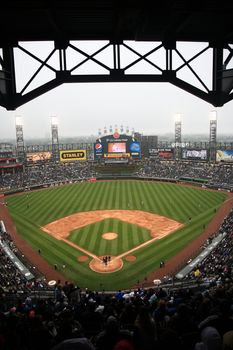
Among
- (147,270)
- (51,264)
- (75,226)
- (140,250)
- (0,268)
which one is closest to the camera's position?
(0,268)

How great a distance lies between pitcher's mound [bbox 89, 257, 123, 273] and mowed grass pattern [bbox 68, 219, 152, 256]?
1.21m

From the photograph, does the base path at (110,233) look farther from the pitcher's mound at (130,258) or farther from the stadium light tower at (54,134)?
the stadium light tower at (54,134)

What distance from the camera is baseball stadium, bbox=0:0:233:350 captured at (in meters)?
4.07

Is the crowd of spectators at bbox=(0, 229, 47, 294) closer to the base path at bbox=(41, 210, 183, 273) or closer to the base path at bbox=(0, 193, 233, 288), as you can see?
the base path at bbox=(0, 193, 233, 288)

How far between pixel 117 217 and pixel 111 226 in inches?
151

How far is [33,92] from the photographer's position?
235 inches

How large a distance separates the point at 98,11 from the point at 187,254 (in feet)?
76.6

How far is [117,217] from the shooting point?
35.8 meters

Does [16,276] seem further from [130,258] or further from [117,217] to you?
[117,217]

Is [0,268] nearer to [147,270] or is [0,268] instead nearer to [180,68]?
[147,270]

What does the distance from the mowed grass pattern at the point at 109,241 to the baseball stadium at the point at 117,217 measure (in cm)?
20

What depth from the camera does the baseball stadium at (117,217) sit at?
407 centimetres

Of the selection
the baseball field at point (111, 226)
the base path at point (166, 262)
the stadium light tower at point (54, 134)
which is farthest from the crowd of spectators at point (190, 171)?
the stadium light tower at point (54, 134)

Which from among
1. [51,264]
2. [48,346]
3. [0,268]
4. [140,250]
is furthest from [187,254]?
[48,346]
